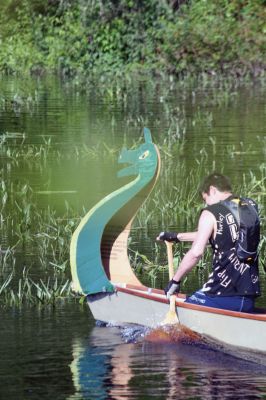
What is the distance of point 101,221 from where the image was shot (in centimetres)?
1194

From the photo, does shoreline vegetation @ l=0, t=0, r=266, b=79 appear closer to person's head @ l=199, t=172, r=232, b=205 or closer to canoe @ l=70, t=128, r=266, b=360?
canoe @ l=70, t=128, r=266, b=360

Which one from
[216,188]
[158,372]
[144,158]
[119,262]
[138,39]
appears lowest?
[158,372]

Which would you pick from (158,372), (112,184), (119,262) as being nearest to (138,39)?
(112,184)

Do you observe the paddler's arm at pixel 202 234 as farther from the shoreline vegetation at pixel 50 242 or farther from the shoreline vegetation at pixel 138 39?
the shoreline vegetation at pixel 138 39

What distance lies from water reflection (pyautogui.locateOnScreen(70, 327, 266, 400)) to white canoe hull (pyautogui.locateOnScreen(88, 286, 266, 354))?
0.17 metres

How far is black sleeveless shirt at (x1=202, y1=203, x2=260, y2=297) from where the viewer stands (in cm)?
1071

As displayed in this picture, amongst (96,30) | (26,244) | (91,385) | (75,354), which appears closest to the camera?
(91,385)

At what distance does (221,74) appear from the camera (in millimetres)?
Result: 42875

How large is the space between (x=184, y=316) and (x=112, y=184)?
8.79 metres

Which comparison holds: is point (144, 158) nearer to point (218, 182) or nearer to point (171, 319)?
point (218, 182)

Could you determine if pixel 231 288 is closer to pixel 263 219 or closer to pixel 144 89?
pixel 263 219

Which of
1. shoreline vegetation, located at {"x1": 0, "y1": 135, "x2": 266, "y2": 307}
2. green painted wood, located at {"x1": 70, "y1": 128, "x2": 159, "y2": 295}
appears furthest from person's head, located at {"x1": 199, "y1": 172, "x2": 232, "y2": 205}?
shoreline vegetation, located at {"x1": 0, "y1": 135, "x2": 266, "y2": 307}

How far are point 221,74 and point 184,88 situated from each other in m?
4.19

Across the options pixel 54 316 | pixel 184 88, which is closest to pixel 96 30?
pixel 184 88
